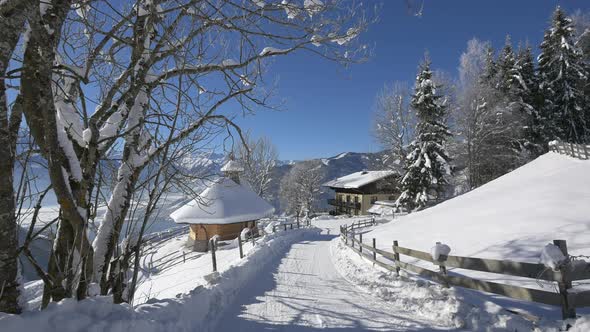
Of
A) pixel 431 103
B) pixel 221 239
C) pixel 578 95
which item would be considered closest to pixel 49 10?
pixel 221 239

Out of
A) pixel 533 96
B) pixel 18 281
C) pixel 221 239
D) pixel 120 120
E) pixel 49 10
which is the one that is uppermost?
pixel 533 96

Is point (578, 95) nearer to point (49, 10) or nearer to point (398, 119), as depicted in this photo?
point (398, 119)

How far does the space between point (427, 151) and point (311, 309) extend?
2262 centimetres

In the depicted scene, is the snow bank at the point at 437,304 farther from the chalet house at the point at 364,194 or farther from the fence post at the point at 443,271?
the chalet house at the point at 364,194

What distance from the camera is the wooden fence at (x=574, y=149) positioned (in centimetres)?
1627

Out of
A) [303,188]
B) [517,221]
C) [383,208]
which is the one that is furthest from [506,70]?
[303,188]

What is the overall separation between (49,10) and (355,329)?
17.5 ft

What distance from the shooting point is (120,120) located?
332 centimetres

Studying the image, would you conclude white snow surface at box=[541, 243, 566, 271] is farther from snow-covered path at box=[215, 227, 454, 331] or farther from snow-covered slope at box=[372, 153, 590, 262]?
snow-covered slope at box=[372, 153, 590, 262]

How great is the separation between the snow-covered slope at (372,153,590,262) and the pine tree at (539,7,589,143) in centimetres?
1383

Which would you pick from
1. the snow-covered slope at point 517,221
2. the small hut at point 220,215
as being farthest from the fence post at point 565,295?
the small hut at point 220,215

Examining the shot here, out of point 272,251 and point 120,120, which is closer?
point 120,120

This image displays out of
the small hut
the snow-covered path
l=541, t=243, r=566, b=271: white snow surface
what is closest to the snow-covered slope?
the snow-covered path

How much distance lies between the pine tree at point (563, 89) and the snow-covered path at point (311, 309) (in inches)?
1211
